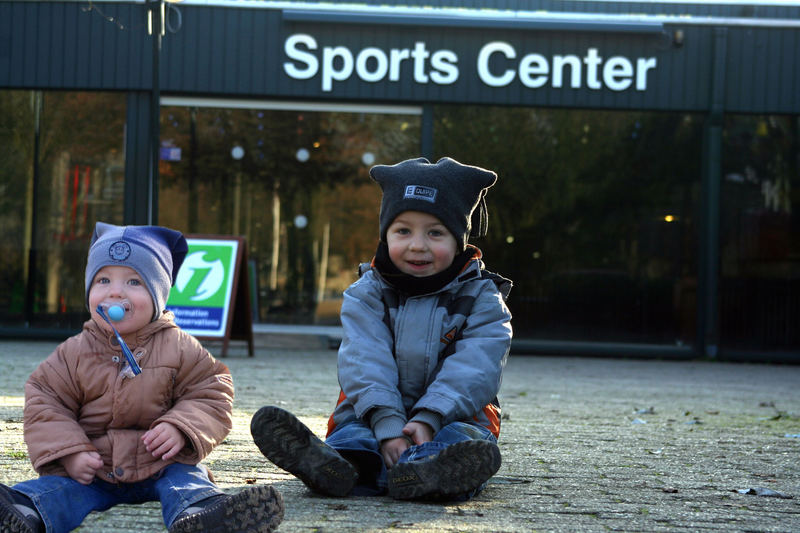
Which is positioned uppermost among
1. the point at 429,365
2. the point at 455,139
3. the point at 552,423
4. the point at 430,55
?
the point at 430,55

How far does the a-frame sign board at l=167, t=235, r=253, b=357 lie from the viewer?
30.7 ft

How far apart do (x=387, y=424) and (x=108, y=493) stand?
941mm

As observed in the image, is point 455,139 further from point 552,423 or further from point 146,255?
point 146,255

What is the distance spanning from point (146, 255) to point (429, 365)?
42.7 inches

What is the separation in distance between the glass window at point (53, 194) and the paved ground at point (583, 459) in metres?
2.31

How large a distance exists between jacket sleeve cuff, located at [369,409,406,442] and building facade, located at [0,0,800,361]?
7.93m

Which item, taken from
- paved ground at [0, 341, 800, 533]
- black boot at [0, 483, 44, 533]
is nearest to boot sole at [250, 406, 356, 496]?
paved ground at [0, 341, 800, 533]

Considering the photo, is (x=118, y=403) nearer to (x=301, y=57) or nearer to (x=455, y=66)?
(x=301, y=57)

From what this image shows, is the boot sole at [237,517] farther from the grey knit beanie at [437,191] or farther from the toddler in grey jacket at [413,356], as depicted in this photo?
the grey knit beanie at [437,191]

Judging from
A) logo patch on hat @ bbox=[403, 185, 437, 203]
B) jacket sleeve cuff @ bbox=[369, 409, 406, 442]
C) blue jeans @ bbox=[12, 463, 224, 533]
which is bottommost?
blue jeans @ bbox=[12, 463, 224, 533]

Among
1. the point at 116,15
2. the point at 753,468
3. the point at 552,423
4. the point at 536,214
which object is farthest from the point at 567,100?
the point at 753,468

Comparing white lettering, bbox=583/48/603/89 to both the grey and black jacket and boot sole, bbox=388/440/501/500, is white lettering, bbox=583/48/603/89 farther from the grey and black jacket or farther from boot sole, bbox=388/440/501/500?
boot sole, bbox=388/440/501/500

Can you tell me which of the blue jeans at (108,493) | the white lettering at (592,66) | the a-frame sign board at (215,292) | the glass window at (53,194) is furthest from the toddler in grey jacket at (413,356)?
the glass window at (53,194)

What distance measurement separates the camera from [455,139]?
11.3m
